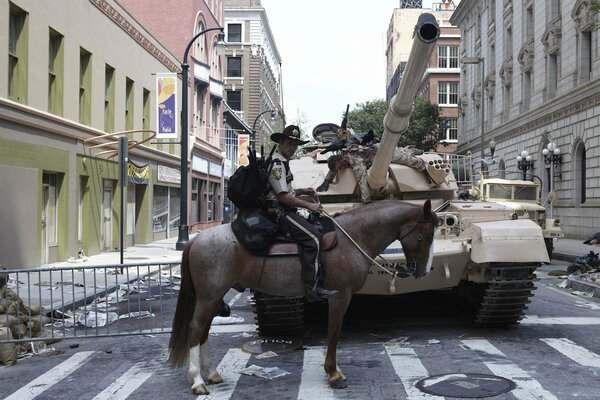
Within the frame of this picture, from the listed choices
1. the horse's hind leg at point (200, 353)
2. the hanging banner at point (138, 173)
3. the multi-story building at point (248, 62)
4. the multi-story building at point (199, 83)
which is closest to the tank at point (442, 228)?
the horse's hind leg at point (200, 353)

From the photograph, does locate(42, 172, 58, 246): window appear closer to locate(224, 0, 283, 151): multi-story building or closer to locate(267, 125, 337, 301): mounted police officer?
locate(267, 125, 337, 301): mounted police officer

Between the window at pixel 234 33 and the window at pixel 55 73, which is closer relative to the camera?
the window at pixel 55 73

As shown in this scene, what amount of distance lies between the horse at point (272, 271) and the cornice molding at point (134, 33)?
16.8 metres

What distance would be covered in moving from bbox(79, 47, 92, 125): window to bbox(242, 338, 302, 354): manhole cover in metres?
14.3

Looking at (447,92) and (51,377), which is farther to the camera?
(447,92)

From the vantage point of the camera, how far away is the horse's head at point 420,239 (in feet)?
20.9

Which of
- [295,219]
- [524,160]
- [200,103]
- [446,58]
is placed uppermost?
[446,58]

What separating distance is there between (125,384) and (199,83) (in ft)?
108

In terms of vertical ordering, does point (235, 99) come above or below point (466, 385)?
above

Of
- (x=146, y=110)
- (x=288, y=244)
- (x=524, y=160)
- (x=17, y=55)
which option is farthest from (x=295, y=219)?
(x=524, y=160)

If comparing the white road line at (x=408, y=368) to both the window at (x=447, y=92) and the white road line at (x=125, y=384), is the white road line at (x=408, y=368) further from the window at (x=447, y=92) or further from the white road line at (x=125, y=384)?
the window at (x=447, y=92)

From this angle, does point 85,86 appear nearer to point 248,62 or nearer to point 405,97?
point 405,97

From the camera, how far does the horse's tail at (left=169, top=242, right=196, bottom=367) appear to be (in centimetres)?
605

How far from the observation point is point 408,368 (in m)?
6.50
